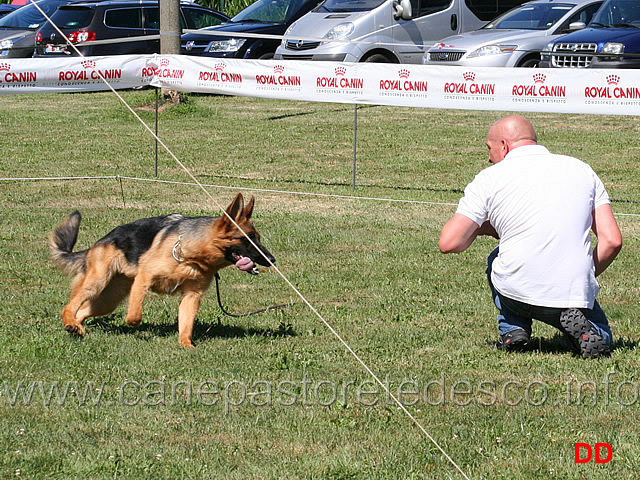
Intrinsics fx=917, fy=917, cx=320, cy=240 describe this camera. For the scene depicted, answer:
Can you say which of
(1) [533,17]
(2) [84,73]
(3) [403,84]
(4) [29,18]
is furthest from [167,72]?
(4) [29,18]

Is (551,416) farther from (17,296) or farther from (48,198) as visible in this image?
(48,198)

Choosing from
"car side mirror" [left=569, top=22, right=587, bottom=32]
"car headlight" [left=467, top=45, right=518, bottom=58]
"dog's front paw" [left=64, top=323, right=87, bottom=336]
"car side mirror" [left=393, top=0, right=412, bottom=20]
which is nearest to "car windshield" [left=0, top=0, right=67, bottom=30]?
"car side mirror" [left=393, top=0, right=412, bottom=20]

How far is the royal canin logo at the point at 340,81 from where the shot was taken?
11.6 metres

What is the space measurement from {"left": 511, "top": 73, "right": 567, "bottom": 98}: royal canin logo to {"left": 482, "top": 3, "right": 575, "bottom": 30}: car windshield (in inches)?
299

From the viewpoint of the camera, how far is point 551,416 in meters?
4.81

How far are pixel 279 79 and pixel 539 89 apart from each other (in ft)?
11.0

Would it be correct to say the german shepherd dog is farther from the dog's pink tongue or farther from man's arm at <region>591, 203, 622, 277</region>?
man's arm at <region>591, 203, 622, 277</region>

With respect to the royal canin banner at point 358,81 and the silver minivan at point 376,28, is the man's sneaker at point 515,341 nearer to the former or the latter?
the royal canin banner at point 358,81

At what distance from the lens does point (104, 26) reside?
21.0 metres

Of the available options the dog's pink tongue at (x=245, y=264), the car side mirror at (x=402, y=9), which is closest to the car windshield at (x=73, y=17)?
the car side mirror at (x=402, y=9)

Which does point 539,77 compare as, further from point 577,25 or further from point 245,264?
point 577,25

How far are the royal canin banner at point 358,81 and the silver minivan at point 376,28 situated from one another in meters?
6.09

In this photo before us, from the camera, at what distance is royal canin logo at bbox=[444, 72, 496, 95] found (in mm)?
11055

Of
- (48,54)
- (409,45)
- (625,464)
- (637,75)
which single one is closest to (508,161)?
(625,464)
